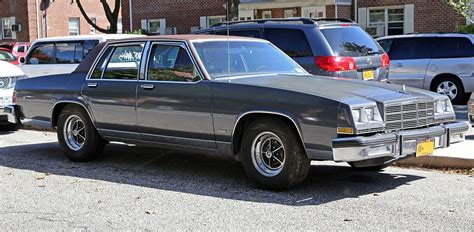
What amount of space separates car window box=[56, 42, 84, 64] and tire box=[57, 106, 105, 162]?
5.19m

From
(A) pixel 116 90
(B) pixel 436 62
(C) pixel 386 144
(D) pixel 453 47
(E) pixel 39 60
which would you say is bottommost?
(C) pixel 386 144

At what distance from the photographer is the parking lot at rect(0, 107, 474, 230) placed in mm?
5566

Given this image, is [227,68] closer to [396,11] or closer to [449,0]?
[449,0]

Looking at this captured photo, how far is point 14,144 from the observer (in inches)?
414

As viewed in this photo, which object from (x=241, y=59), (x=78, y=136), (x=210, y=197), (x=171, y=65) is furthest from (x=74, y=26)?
(x=210, y=197)

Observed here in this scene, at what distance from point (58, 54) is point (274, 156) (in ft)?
28.7

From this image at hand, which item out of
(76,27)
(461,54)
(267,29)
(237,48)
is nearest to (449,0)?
(461,54)

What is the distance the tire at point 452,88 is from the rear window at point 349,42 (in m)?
4.68

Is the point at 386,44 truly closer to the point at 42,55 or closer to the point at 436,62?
the point at 436,62

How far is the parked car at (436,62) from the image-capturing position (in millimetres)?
14258

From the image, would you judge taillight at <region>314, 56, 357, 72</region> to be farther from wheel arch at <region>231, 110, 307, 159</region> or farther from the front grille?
wheel arch at <region>231, 110, 307, 159</region>

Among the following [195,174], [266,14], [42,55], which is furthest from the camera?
[266,14]

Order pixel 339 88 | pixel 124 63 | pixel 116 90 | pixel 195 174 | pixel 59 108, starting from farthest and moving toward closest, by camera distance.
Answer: pixel 59 108
pixel 124 63
pixel 116 90
pixel 195 174
pixel 339 88

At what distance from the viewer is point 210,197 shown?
6.51m
